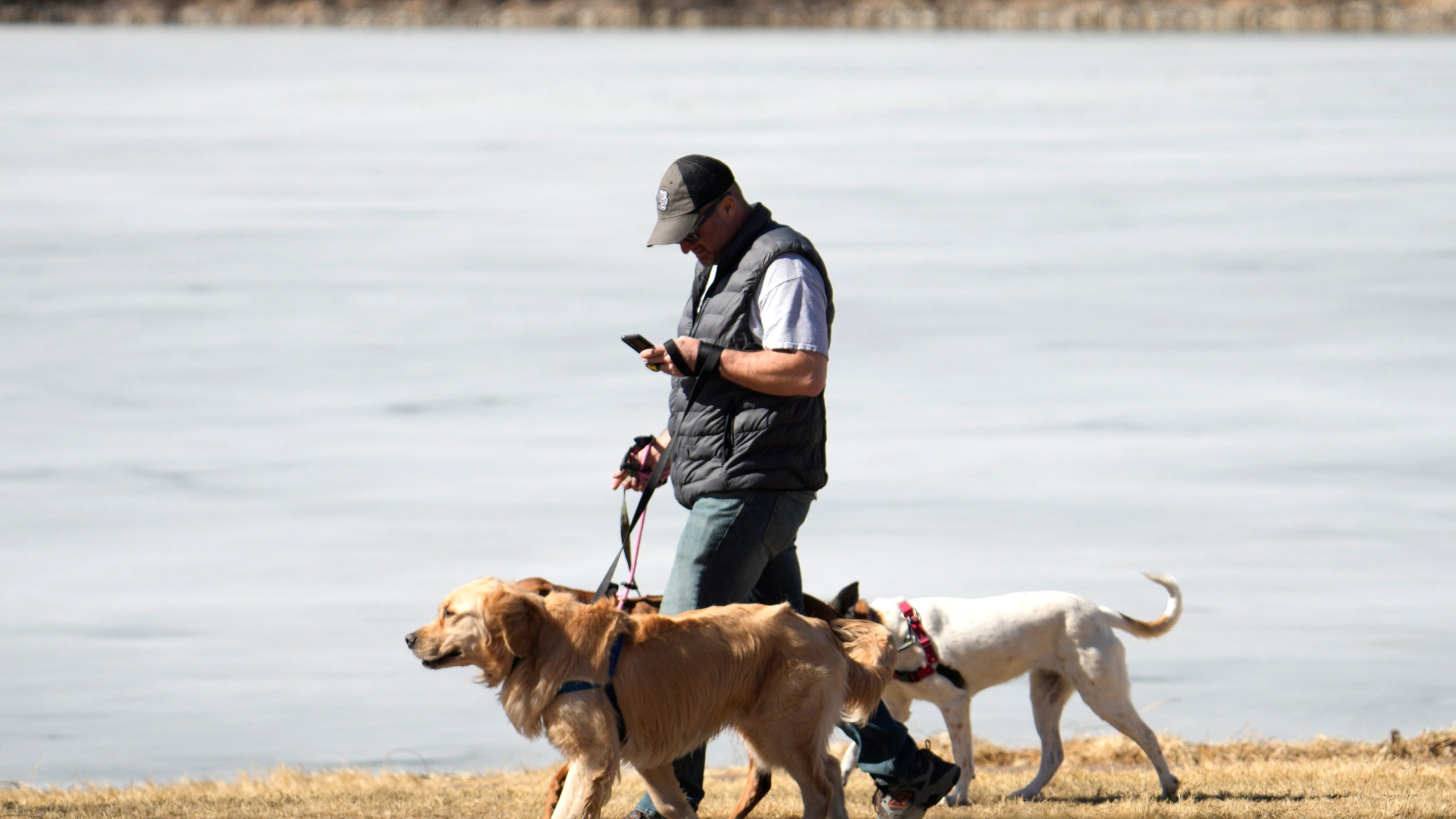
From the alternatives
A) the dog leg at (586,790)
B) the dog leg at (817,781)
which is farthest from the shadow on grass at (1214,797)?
the dog leg at (586,790)

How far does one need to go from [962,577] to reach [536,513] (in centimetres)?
244

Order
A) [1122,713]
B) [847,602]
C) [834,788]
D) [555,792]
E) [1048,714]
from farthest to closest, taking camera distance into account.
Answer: [1048,714]
[1122,713]
[847,602]
[555,792]
[834,788]

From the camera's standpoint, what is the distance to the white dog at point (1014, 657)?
20.1ft

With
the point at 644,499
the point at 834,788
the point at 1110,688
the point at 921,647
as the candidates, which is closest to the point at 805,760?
the point at 834,788

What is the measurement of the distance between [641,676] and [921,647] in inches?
64.9

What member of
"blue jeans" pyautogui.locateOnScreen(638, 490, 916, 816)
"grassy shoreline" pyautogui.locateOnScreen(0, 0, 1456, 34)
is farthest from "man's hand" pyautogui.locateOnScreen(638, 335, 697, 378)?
"grassy shoreline" pyautogui.locateOnScreen(0, 0, 1456, 34)

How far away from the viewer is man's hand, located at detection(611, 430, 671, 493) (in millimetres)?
5375

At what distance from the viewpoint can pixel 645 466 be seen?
17.7 feet

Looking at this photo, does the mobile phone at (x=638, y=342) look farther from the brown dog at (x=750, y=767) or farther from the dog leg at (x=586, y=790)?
the dog leg at (x=586, y=790)

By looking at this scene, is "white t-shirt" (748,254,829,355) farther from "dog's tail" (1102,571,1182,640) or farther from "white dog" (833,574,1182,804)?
"dog's tail" (1102,571,1182,640)

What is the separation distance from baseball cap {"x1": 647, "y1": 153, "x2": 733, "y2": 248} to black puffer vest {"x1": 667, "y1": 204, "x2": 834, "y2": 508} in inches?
5.7

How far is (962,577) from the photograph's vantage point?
8.60 meters

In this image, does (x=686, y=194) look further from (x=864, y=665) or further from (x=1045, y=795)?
(x=1045, y=795)

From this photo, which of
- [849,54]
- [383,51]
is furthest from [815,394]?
[383,51]
